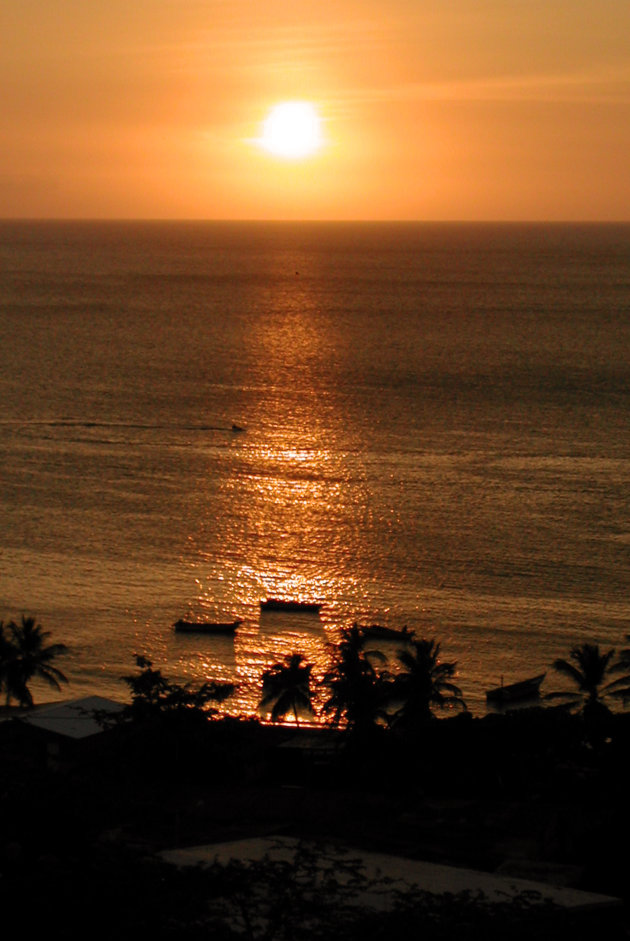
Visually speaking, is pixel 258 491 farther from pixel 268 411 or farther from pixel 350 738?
pixel 350 738

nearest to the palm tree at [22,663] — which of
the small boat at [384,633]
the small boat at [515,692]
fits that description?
the small boat at [384,633]

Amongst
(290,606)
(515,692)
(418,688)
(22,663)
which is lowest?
(418,688)

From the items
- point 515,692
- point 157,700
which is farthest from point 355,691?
point 515,692

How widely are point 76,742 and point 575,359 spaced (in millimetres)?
89708

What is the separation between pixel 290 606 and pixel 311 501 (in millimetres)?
13833

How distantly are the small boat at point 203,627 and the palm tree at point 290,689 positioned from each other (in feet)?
25.8

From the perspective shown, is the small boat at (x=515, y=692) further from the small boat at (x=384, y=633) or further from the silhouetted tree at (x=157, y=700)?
the silhouetted tree at (x=157, y=700)

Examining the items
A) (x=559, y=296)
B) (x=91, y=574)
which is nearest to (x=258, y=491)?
(x=91, y=574)

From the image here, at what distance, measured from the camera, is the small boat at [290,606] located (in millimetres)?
43594

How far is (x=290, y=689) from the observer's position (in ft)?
106

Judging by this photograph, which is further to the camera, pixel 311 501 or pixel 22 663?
pixel 311 501

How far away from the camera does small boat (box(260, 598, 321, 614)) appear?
143 feet

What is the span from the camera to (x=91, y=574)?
1839 inches

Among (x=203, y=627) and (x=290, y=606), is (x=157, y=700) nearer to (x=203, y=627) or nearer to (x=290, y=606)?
(x=203, y=627)
